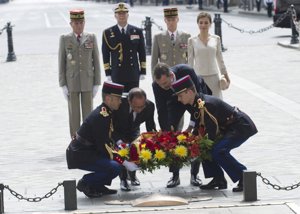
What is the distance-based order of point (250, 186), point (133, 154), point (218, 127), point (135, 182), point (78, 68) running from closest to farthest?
point (250, 186) < point (133, 154) < point (218, 127) < point (135, 182) < point (78, 68)

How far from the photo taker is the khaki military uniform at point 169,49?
42.3 ft

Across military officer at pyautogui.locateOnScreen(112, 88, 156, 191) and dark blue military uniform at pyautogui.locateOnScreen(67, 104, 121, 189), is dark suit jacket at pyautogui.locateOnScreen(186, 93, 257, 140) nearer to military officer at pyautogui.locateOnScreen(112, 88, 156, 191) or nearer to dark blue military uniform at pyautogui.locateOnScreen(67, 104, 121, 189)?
military officer at pyautogui.locateOnScreen(112, 88, 156, 191)

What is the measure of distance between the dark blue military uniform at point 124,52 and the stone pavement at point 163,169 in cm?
129

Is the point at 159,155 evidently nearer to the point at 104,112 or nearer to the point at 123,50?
the point at 104,112

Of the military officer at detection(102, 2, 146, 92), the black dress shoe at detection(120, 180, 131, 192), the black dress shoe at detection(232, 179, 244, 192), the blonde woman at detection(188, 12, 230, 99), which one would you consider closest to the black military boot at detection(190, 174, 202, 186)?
the black dress shoe at detection(232, 179, 244, 192)

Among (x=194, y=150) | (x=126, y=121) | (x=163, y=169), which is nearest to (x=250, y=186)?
(x=194, y=150)

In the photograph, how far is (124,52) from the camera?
13.1m

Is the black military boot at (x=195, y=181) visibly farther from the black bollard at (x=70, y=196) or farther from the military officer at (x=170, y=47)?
the military officer at (x=170, y=47)

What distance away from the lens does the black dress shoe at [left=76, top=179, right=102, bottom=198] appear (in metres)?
10.4

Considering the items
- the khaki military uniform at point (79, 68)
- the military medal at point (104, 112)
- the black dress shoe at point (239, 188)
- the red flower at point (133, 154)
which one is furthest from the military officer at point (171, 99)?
the khaki military uniform at point (79, 68)

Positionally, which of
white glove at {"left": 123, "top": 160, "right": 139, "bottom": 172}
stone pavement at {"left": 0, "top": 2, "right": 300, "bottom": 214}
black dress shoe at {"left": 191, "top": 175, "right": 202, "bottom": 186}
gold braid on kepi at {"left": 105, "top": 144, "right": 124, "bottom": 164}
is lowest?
stone pavement at {"left": 0, "top": 2, "right": 300, "bottom": 214}

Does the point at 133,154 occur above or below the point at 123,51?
below

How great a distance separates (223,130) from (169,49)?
2459 millimetres

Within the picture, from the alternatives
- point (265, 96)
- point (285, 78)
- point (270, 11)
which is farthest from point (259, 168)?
point (270, 11)
